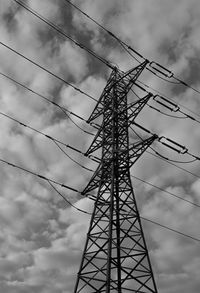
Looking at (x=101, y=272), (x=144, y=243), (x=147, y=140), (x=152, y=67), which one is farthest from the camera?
(x=152, y=67)

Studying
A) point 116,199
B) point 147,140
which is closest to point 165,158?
point 147,140

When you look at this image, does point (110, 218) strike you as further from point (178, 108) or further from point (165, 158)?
point (178, 108)

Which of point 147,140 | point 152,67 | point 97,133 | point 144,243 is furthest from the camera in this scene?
point 152,67

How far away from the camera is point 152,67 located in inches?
858

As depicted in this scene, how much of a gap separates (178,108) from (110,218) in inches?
323

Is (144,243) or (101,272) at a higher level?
(144,243)

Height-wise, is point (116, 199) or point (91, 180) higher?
point (91, 180)

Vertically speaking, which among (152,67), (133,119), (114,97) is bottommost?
(133,119)

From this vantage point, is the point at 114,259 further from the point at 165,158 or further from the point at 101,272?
the point at 165,158

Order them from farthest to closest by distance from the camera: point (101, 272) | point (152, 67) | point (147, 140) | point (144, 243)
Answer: point (152, 67) → point (147, 140) → point (144, 243) → point (101, 272)

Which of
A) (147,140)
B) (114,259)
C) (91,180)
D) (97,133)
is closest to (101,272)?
(114,259)

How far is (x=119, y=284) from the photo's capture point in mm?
14867

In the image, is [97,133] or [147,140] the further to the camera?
[97,133]

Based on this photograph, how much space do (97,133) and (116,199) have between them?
465 cm
